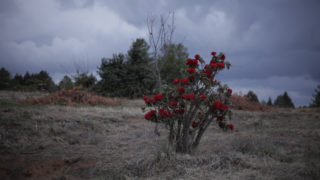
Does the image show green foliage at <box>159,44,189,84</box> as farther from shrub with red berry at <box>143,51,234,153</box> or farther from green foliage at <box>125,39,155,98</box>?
shrub with red berry at <box>143,51,234,153</box>

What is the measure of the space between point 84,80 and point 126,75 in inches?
150

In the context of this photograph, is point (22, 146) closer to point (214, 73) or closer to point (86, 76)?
point (214, 73)

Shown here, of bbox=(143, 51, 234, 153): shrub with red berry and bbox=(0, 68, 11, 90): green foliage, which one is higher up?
bbox=(0, 68, 11, 90): green foliage

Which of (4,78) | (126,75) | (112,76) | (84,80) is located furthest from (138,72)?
(4,78)

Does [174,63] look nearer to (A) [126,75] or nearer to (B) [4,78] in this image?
(A) [126,75]

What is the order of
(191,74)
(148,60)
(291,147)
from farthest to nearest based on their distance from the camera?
(148,60)
(291,147)
(191,74)

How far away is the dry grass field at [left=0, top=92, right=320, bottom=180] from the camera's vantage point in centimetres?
313

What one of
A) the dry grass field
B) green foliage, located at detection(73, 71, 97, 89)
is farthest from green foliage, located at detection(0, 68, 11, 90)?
the dry grass field

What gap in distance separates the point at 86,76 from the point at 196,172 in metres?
17.9

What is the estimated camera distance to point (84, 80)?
19.1m

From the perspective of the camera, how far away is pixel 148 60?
21.8 m

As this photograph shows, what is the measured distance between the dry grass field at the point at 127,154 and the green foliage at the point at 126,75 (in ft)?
44.5

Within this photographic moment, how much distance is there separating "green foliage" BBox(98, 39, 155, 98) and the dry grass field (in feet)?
44.5

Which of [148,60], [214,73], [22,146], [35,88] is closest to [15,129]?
[22,146]
